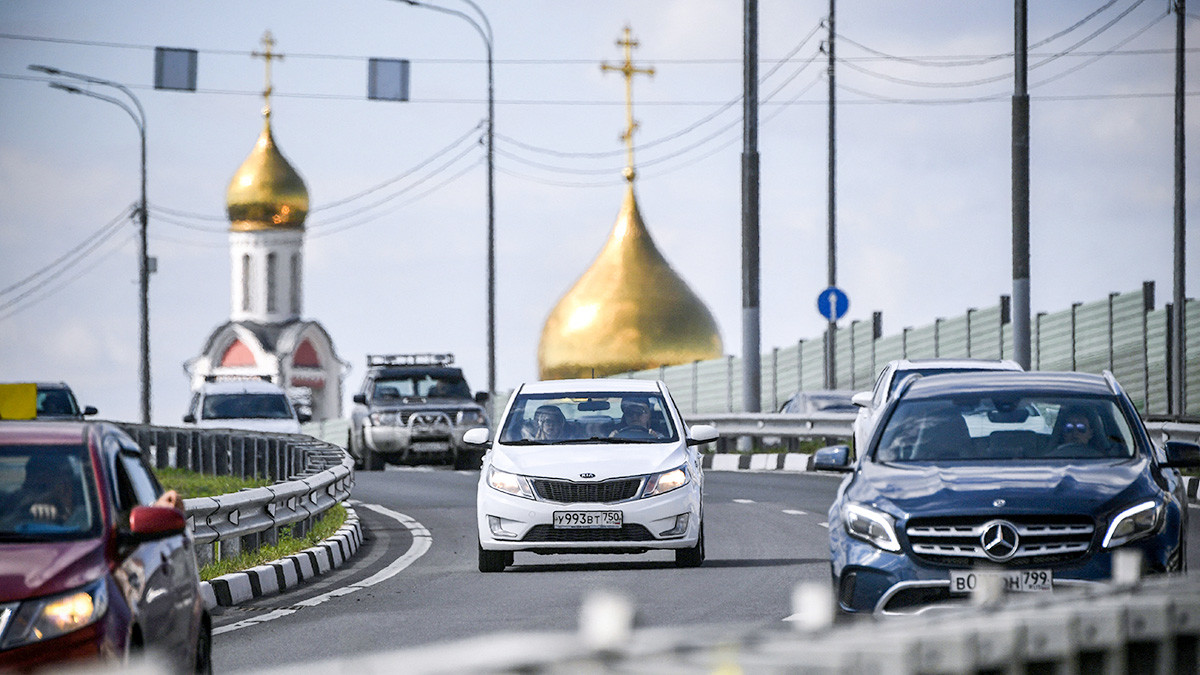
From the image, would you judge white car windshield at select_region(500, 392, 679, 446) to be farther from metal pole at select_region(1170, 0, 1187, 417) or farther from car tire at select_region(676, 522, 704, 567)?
metal pole at select_region(1170, 0, 1187, 417)

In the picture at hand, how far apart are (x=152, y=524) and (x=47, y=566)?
48cm

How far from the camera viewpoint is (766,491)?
26.6m

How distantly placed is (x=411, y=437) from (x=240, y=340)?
6375 cm

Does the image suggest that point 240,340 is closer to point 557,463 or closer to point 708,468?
point 708,468

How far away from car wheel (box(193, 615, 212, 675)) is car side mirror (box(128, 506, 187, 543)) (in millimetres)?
1023

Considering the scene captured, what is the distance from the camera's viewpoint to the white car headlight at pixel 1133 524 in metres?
10.0

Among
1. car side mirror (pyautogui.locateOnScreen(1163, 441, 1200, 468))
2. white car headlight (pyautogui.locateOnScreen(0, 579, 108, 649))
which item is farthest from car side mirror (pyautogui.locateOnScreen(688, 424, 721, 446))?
white car headlight (pyautogui.locateOnScreen(0, 579, 108, 649))

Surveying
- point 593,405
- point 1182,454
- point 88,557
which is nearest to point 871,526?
point 1182,454

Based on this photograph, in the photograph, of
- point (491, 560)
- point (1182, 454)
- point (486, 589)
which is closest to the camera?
point (1182, 454)

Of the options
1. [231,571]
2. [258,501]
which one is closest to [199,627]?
[231,571]

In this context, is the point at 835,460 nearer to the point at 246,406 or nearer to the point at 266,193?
the point at 246,406

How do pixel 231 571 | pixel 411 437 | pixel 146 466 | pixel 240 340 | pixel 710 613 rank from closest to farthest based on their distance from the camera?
pixel 146 466
pixel 710 613
pixel 231 571
pixel 411 437
pixel 240 340

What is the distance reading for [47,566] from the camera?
702 centimetres

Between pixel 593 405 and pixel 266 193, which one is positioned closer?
pixel 593 405
